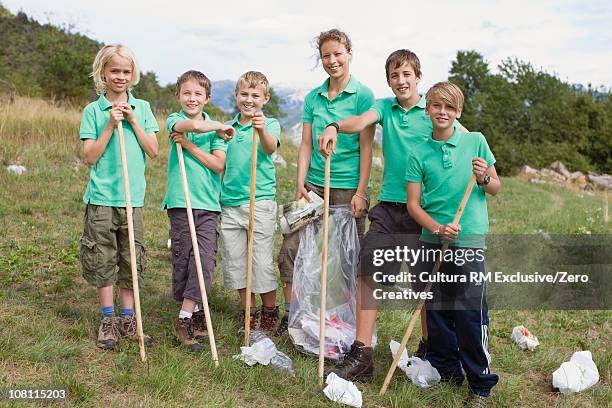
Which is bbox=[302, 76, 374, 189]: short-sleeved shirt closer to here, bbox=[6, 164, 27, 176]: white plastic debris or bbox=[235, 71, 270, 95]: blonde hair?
bbox=[235, 71, 270, 95]: blonde hair

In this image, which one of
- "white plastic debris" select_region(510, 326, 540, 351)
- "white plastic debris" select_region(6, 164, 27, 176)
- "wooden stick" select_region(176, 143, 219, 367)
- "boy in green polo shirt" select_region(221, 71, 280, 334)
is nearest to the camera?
"wooden stick" select_region(176, 143, 219, 367)

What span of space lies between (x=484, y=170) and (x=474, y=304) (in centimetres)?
79

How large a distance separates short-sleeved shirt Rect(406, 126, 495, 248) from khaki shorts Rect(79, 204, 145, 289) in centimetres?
191

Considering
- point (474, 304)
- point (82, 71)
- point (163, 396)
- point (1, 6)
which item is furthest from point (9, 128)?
point (1, 6)

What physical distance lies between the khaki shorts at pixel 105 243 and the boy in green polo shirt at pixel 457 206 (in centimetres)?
190

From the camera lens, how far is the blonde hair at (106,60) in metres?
4.02

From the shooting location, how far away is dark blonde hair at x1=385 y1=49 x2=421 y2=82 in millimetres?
3892

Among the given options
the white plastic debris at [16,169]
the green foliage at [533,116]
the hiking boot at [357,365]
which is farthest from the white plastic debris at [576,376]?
the green foliage at [533,116]

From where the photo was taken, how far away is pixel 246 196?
4379 millimetres

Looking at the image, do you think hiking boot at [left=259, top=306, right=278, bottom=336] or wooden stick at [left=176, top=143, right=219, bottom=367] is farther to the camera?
hiking boot at [left=259, top=306, right=278, bottom=336]

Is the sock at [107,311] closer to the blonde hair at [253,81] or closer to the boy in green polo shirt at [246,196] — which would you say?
the boy in green polo shirt at [246,196]

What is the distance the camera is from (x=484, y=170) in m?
3.42

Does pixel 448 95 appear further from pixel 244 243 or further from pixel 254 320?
pixel 254 320

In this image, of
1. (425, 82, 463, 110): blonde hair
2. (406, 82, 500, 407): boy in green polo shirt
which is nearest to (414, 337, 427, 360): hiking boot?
(406, 82, 500, 407): boy in green polo shirt
